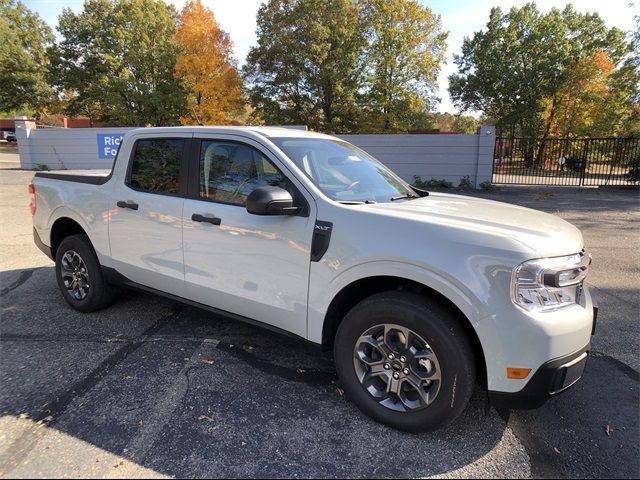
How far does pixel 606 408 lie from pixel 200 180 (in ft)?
10.9

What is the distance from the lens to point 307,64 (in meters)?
32.4

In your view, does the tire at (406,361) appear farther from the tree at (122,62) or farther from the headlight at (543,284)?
the tree at (122,62)

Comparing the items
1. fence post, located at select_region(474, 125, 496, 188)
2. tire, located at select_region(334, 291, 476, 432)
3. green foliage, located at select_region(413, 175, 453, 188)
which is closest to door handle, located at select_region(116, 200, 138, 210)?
tire, located at select_region(334, 291, 476, 432)

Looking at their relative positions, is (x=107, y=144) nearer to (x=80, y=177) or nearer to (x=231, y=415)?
(x=80, y=177)

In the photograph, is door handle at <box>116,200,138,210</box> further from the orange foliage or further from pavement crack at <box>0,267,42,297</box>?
the orange foliage

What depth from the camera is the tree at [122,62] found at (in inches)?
1398

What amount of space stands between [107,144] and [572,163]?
19.5m

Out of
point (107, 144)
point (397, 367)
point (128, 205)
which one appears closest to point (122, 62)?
point (107, 144)

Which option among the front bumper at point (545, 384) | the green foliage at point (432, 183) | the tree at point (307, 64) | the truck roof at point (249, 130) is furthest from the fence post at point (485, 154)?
the tree at point (307, 64)

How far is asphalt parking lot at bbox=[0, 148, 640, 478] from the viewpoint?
8.11 feet

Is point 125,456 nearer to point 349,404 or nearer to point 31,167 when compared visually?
point 349,404

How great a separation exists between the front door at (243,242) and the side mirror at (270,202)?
12cm

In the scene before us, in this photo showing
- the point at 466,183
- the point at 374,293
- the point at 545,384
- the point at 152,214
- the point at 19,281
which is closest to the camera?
the point at 545,384

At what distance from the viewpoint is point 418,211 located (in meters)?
2.95
